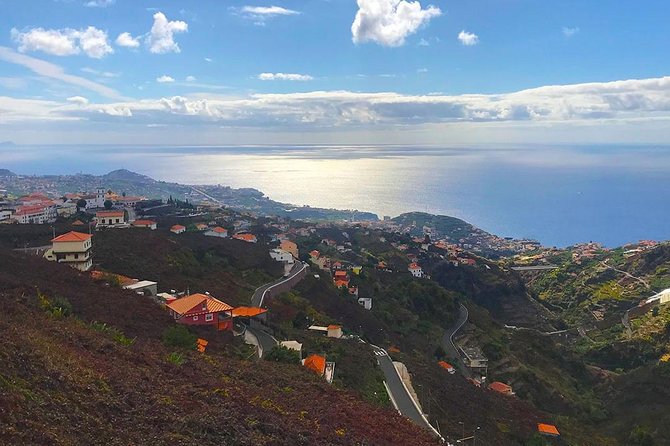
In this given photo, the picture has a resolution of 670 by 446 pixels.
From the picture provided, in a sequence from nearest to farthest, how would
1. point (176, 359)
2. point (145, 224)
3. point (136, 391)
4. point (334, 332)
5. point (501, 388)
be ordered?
point (136, 391)
point (176, 359)
point (334, 332)
point (501, 388)
point (145, 224)

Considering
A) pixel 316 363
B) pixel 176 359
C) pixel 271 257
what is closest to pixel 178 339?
pixel 176 359

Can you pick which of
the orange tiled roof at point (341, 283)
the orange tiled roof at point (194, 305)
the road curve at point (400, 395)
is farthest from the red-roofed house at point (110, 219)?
the road curve at point (400, 395)

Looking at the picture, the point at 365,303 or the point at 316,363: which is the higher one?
the point at 316,363

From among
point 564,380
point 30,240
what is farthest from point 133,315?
point 564,380

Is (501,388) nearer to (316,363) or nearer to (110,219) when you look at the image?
(316,363)

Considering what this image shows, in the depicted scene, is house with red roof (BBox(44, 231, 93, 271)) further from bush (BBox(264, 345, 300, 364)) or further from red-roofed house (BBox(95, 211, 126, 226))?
red-roofed house (BBox(95, 211, 126, 226))

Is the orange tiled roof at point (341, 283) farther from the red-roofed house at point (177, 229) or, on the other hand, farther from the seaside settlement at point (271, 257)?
the red-roofed house at point (177, 229)

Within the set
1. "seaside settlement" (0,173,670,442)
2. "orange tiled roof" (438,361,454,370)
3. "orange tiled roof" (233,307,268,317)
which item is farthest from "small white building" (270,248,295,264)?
"orange tiled roof" (233,307,268,317)
